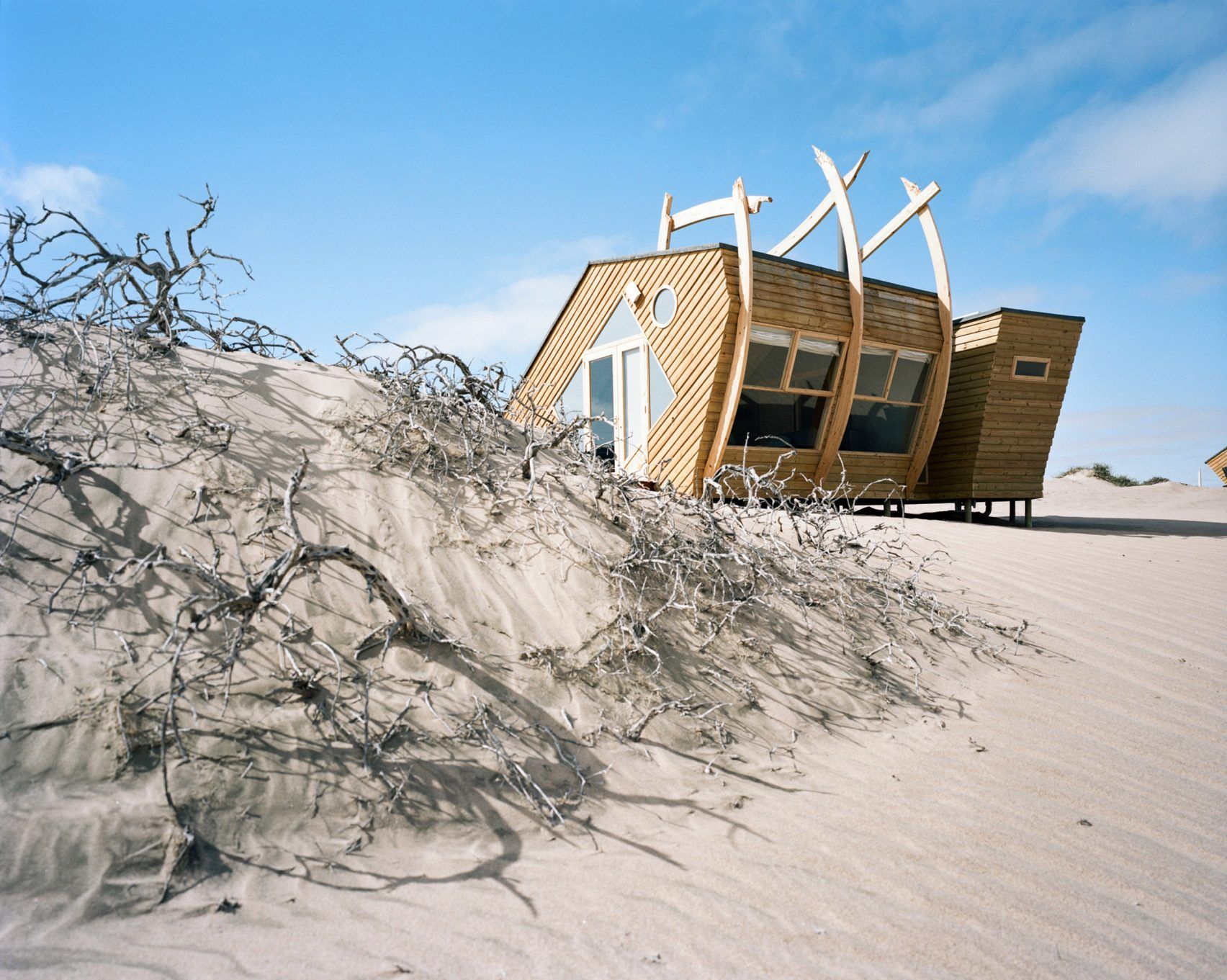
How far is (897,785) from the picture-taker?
333cm

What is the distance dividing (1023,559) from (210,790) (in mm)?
7584

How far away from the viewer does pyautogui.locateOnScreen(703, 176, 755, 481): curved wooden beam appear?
9752 mm

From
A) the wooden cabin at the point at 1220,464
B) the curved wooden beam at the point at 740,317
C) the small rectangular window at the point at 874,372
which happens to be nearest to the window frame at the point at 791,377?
the curved wooden beam at the point at 740,317

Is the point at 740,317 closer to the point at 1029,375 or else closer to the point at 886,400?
the point at 886,400

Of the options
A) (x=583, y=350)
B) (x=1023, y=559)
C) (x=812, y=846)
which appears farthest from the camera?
(x=583, y=350)

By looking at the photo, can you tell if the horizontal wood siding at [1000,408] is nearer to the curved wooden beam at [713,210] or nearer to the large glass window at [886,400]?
the large glass window at [886,400]

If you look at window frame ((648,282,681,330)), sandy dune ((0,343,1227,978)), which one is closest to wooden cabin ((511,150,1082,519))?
window frame ((648,282,681,330))

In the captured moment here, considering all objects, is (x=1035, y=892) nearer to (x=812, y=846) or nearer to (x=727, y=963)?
(x=812, y=846)

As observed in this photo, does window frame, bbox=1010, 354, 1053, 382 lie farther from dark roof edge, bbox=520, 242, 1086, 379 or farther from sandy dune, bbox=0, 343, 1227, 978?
sandy dune, bbox=0, 343, 1227, 978

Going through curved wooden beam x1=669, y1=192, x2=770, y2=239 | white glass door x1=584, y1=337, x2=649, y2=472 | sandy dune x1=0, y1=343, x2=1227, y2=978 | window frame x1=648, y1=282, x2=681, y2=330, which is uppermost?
curved wooden beam x1=669, y1=192, x2=770, y2=239

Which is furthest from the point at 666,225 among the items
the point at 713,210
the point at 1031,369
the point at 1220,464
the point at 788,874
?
the point at 1220,464

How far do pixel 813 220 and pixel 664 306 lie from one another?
3.65 metres

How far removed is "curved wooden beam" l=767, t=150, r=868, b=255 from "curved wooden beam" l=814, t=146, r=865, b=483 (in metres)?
0.30

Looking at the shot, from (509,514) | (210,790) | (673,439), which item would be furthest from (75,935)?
(673,439)
